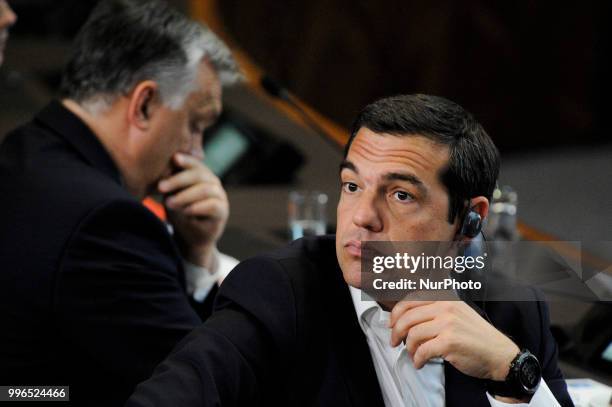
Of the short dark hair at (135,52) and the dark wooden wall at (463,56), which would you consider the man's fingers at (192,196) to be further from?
the dark wooden wall at (463,56)

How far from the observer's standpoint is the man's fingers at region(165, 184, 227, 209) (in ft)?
7.28

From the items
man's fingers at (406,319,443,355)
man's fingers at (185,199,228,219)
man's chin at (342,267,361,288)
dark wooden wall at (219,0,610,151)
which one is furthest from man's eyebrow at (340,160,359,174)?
dark wooden wall at (219,0,610,151)

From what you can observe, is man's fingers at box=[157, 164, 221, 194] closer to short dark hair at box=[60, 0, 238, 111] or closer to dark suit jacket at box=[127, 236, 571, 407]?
short dark hair at box=[60, 0, 238, 111]

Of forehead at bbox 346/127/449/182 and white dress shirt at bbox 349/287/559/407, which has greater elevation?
forehead at bbox 346/127/449/182

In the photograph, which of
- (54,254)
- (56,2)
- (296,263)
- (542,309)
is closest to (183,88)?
(54,254)

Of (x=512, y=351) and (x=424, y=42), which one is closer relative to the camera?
(x=512, y=351)

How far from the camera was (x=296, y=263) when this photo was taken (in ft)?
4.61

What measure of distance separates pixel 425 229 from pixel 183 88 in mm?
948

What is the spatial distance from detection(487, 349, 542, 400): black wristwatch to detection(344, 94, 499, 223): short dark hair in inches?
8.9

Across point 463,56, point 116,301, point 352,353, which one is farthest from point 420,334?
point 463,56

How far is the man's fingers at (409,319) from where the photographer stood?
1.25 metres

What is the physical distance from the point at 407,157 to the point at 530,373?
342 millimetres

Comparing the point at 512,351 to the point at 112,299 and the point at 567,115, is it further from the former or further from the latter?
the point at 567,115

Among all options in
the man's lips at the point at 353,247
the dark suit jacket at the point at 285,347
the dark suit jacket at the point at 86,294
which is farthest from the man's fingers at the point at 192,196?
the man's lips at the point at 353,247
